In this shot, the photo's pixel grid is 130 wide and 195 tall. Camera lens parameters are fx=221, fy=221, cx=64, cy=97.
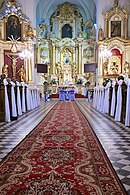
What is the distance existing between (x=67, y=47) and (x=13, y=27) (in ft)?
23.3

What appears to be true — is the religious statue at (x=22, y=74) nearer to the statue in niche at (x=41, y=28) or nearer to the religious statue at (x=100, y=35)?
the statue in niche at (x=41, y=28)

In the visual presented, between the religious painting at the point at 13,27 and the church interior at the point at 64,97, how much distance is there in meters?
0.08

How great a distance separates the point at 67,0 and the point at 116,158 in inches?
906

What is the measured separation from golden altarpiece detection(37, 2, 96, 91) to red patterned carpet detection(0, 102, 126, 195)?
19.1 m

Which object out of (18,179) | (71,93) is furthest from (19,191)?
(71,93)

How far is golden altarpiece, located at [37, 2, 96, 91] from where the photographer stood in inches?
893

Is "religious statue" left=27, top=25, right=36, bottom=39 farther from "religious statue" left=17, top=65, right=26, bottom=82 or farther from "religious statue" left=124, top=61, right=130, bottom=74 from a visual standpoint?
"religious statue" left=124, top=61, right=130, bottom=74

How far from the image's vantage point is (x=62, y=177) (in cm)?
221

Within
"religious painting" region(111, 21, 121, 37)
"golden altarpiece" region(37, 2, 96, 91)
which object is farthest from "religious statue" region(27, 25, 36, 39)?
"religious painting" region(111, 21, 121, 37)

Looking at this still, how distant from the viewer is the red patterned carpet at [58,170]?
6.42 feet

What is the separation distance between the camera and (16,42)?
17.8 meters

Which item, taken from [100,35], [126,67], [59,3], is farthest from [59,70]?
[126,67]

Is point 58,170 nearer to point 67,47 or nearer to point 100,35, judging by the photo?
point 100,35

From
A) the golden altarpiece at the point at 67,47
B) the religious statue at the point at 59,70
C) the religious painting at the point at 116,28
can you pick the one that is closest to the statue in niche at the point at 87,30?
the golden altarpiece at the point at 67,47
